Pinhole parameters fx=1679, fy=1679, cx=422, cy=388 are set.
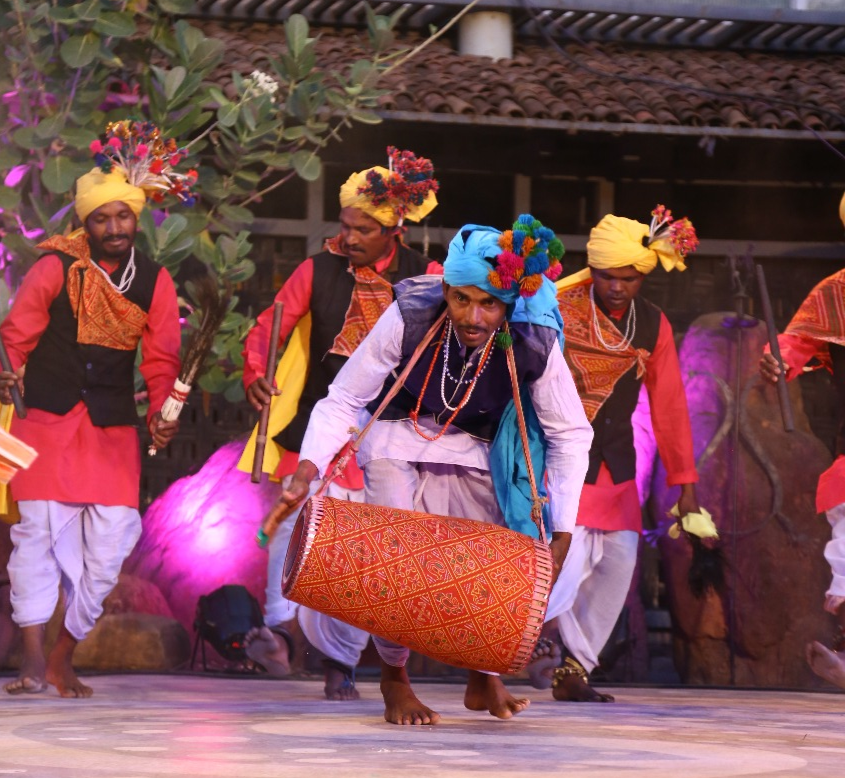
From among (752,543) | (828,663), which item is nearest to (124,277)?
(828,663)

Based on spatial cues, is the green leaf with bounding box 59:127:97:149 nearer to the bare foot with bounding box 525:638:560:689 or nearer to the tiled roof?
the tiled roof

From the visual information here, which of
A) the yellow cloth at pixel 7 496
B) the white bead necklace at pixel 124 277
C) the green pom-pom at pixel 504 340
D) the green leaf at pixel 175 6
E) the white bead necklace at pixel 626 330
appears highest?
the green leaf at pixel 175 6

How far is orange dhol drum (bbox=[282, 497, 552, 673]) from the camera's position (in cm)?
476

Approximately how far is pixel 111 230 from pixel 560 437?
7.85 ft

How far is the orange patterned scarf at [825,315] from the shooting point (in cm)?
707

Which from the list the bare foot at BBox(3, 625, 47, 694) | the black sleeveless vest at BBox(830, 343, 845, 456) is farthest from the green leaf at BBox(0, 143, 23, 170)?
the black sleeveless vest at BBox(830, 343, 845, 456)

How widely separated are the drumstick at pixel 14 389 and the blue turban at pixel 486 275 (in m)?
2.07

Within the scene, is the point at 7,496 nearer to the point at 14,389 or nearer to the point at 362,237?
the point at 14,389

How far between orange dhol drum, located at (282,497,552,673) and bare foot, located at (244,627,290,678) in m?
3.18

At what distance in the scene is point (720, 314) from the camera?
9039 millimetres

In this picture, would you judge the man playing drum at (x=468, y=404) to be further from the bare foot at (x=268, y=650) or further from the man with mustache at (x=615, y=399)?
the bare foot at (x=268, y=650)

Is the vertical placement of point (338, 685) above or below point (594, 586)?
below

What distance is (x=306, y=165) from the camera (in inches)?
316

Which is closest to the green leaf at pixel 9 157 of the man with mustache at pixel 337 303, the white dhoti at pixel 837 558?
the man with mustache at pixel 337 303
